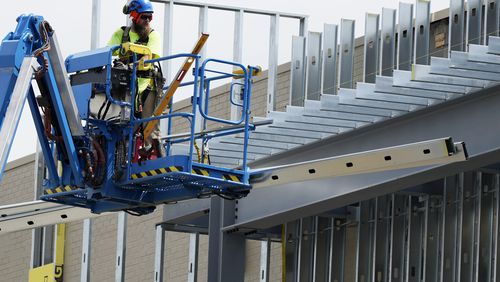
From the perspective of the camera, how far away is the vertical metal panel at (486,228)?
23156 mm

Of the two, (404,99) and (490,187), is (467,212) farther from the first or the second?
(404,99)

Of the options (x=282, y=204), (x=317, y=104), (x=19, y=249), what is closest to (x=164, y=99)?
(x=317, y=104)

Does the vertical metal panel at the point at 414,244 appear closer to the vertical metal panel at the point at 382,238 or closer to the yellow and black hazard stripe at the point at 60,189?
the vertical metal panel at the point at 382,238

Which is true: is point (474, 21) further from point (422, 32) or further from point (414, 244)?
point (414, 244)

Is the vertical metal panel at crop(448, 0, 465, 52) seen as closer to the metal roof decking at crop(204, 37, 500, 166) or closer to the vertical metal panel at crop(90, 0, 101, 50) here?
the metal roof decking at crop(204, 37, 500, 166)

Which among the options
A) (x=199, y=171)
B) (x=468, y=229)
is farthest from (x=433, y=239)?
(x=199, y=171)

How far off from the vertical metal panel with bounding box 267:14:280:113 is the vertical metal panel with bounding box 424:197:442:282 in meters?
2.95

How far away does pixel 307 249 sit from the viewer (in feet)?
88.9

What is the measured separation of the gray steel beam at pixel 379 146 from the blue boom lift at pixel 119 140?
1.90 metres

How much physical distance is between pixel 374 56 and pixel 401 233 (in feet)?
10.2

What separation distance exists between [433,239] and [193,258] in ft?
20.3

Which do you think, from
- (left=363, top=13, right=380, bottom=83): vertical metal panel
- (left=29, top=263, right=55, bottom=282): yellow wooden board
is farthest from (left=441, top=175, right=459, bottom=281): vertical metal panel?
(left=29, top=263, right=55, bottom=282): yellow wooden board

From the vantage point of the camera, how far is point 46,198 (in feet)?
68.1

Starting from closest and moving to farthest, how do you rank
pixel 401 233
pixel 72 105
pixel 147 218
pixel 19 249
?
pixel 72 105 → pixel 401 233 → pixel 147 218 → pixel 19 249
